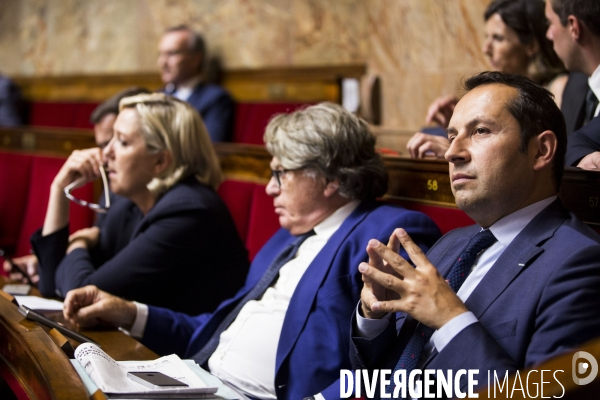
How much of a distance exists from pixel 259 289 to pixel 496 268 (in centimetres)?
99

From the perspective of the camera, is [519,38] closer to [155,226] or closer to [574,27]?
[574,27]

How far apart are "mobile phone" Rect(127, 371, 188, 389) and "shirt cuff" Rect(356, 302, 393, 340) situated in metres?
0.41

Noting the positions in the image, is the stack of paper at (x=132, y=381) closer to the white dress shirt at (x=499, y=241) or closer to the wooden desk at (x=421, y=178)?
the white dress shirt at (x=499, y=241)

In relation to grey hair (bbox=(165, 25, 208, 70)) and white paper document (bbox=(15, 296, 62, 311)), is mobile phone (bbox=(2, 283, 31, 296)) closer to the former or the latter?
white paper document (bbox=(15, 296, 62, 311))

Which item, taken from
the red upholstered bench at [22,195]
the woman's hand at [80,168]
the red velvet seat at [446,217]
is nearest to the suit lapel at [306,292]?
the red velvet seat at [446,217]

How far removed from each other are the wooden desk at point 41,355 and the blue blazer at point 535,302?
2.37 ft

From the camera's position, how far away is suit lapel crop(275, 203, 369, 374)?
2.04 meters

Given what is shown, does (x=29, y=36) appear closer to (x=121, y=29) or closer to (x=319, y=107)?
(x=121, y=29)

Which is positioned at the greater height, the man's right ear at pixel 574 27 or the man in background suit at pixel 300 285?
the man's right ear at pixel 574 27

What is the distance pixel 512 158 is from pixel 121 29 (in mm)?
5982

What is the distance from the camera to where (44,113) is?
6.95 m

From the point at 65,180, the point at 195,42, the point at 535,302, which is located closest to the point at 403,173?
the point at 535,302

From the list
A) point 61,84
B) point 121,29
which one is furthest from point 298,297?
point 61,84

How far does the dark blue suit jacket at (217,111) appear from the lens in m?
5.05
